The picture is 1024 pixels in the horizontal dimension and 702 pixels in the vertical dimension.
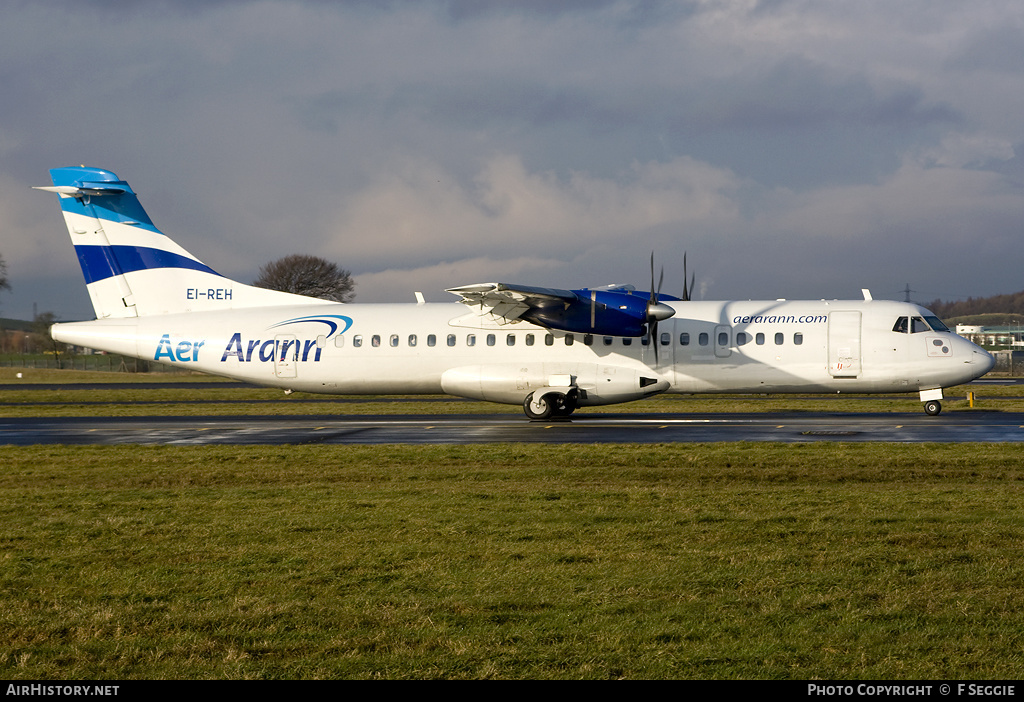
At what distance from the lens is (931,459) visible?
1719cm

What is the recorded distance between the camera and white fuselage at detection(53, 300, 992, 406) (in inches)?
1027

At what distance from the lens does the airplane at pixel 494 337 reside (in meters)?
26.1

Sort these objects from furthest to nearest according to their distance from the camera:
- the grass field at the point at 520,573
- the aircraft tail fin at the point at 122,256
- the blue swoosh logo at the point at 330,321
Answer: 1. the aircraft tail fin at the point at 122,256
2. the blue swoosh logo at the point at 330,321
3. the grass field at the point at 520,573

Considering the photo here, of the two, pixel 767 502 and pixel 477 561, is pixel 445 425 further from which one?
pixel 477 561

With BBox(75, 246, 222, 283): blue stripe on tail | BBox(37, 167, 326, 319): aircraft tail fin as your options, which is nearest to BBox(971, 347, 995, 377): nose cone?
BBox(37, 167, 326, 319): aircraft tail fin

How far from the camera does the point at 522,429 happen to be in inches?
981

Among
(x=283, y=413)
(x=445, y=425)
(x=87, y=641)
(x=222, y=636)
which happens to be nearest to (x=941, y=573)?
(x=222, y=636)

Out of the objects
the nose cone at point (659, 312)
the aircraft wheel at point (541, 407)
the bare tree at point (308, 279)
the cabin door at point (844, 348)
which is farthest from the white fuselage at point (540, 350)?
the bare tree at point (308, 279)

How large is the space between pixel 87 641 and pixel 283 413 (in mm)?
28423

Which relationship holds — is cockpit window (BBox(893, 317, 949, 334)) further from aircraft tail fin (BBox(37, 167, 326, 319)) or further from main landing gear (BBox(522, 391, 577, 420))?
aircraft tail fin (BBox(37, 167, 326, 319))

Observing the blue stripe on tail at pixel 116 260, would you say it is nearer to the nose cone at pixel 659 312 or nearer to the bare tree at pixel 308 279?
the nose cone at pixel 659 312

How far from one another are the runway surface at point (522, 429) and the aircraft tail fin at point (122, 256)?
407cm

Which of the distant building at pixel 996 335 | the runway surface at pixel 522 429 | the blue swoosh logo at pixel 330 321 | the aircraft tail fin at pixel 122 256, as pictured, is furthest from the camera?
the distant building at pixel 996 335

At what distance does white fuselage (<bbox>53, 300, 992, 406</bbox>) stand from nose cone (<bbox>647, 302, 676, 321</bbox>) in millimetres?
1124
